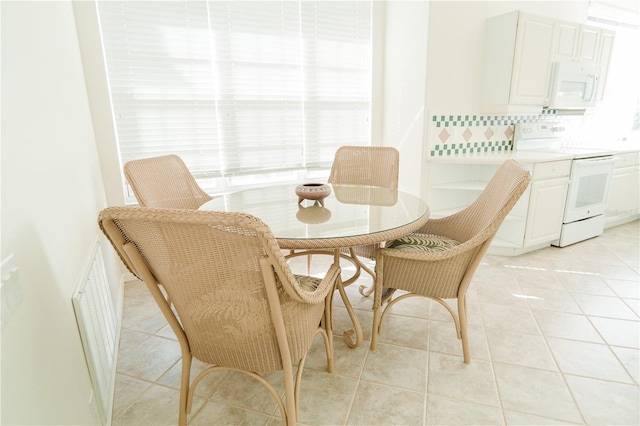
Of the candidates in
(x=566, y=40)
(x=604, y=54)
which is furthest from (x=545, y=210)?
(x=604, y=54)

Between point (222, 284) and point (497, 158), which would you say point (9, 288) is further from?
point (497, 158)

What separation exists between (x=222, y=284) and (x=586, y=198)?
3.76 metres

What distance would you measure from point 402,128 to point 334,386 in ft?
8.61

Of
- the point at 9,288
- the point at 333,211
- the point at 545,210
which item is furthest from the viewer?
the point at 545,210

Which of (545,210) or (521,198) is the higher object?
(521,198)

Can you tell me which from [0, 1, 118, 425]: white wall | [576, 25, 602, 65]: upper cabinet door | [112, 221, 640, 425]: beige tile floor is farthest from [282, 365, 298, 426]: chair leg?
[576, 25, 602, 65]: upper cabinet door

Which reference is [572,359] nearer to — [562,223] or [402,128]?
[562,223]

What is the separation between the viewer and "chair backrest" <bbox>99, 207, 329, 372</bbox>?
0.90 m

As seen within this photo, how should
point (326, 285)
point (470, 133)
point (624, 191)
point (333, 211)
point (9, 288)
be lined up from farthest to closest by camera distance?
point (624, 191)
point (470, 133)
point (333, 211)
point (326, 285)
point (9, 288)

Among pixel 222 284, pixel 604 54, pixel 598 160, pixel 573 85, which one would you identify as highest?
pixel 604 54

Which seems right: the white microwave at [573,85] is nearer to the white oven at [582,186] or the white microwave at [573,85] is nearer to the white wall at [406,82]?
the white oven at [582,186]

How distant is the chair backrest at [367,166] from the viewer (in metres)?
2.62

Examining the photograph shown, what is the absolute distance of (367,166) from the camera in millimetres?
2707

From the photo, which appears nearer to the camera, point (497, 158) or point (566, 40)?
point (497, 158)
